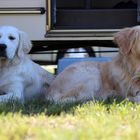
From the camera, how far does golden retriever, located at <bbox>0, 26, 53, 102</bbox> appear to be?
5.30m

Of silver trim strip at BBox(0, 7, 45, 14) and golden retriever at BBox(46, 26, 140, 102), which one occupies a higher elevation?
silver trim strip at BBox(0, 7, 45, 14)

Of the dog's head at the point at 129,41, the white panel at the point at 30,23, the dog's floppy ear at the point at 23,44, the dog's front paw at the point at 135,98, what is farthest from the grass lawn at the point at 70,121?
the white panel at the point at 30,23

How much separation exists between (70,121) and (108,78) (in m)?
1.53

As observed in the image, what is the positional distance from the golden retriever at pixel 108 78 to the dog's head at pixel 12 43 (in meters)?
0.50

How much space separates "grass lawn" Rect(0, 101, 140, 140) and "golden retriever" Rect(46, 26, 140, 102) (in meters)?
0.50

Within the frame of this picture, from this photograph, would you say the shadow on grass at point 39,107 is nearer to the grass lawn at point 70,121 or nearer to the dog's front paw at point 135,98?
the grass lawn at point 70,121

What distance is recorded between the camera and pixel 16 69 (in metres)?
5.42

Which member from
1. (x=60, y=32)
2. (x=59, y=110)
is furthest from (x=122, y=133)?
(x=60, y=32)

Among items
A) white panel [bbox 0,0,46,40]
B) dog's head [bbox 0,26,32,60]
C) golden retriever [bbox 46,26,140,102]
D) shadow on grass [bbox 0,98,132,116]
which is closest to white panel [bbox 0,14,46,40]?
white panel [bbox 0,0,46,40]

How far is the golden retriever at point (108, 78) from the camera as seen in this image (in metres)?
4.94

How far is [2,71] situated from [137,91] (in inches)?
55.0

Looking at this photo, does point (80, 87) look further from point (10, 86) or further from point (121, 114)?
point (121, 114)

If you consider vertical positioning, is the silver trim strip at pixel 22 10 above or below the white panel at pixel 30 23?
above

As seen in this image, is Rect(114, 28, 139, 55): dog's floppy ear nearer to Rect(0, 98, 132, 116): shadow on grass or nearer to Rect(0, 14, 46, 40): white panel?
Rect(0, 98, 132, 116): shadow on grass
